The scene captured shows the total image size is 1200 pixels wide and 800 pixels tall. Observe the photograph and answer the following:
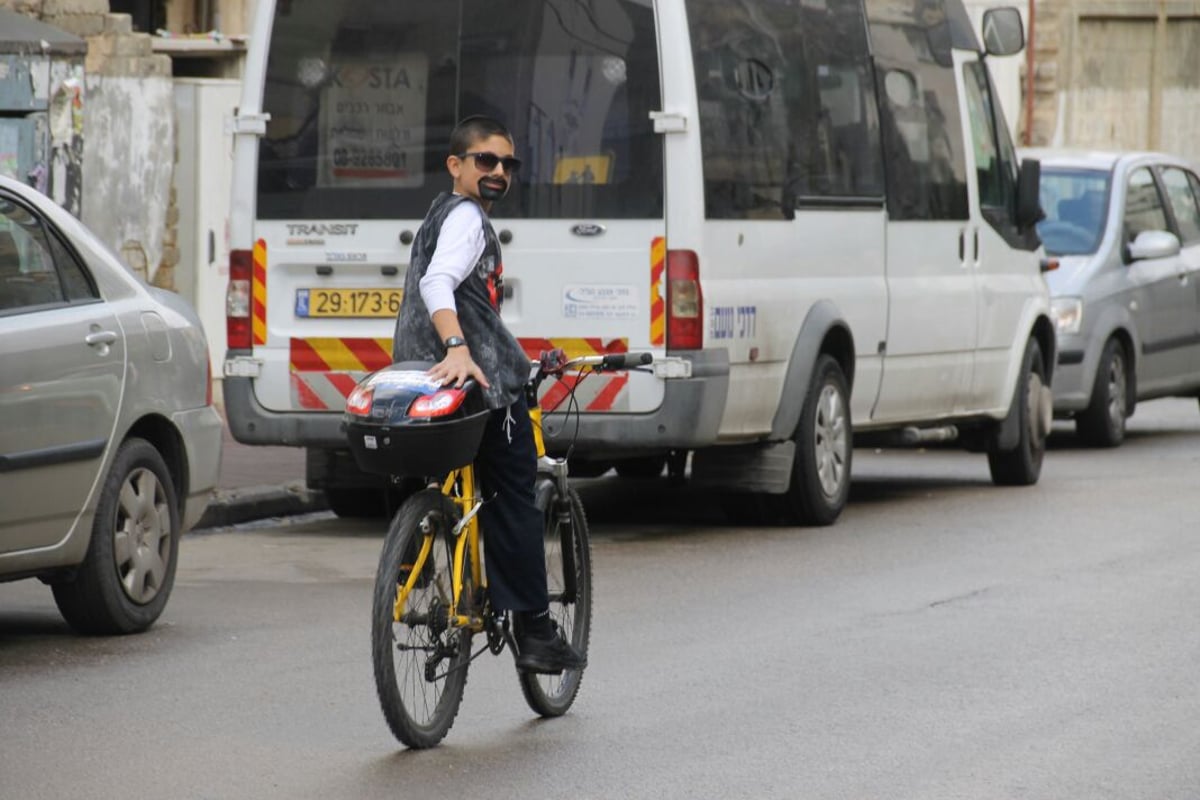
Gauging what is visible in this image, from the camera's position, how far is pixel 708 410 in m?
11.6

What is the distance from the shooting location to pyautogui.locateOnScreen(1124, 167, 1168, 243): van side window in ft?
58.9

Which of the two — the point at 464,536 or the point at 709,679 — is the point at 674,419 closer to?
the point at 709,679

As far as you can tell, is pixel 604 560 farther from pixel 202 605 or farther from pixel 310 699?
pixel 310 699

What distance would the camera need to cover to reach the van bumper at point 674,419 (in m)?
11.5

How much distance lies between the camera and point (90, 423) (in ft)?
28.7

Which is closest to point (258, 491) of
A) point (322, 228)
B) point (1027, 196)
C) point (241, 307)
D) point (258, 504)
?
point (258, 504)

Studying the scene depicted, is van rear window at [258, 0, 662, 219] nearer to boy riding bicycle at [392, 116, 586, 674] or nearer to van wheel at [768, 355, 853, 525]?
van wheel at [768, 355, 853, 525]

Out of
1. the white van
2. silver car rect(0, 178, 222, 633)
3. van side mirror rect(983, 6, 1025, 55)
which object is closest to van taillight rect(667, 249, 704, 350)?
the white van

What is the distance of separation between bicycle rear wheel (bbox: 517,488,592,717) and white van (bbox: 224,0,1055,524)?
10.0 ft

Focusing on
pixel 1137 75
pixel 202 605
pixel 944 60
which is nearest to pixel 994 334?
pixel 944 60

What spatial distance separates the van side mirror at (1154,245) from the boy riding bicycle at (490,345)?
1094 centimetres

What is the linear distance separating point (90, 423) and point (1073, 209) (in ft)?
34.1

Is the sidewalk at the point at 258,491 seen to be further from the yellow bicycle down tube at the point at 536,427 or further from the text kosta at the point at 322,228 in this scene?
the yellow bicycle down tube at the point at 536,427

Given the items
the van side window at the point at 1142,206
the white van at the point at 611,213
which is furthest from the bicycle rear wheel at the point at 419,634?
the van side window at the point at 1142,206
